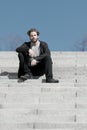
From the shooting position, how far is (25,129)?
933 centimetres

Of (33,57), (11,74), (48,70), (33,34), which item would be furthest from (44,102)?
(11,74)

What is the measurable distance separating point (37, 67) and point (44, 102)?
65.6 inches

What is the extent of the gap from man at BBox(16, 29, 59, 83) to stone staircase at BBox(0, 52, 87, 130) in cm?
19

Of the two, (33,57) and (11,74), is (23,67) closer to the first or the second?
(33,57)

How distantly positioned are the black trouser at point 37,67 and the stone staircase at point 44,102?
0.15m

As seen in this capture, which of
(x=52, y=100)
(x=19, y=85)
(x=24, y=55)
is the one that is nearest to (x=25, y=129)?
(x=52, y=100)

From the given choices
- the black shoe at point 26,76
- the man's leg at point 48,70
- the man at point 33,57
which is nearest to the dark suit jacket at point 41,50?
the man at point 33,57

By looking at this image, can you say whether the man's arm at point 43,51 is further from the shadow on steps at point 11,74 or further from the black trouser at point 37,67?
the shadow on steps at point 11,74

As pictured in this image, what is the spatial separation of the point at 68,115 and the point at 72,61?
14.8ft

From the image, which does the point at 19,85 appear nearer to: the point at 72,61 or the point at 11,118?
the point at 11,118

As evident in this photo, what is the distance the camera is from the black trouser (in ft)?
38.3

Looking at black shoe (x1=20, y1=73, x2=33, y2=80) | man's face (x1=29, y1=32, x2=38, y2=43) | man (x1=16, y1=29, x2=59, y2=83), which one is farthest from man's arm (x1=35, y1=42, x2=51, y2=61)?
black shoe (x1=20, y1=73, x2=33, y2=80)

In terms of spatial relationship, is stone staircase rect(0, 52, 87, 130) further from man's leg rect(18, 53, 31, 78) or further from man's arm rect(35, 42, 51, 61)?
man's arm rect(35, 42, 51, 61)

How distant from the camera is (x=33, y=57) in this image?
12023 mm
